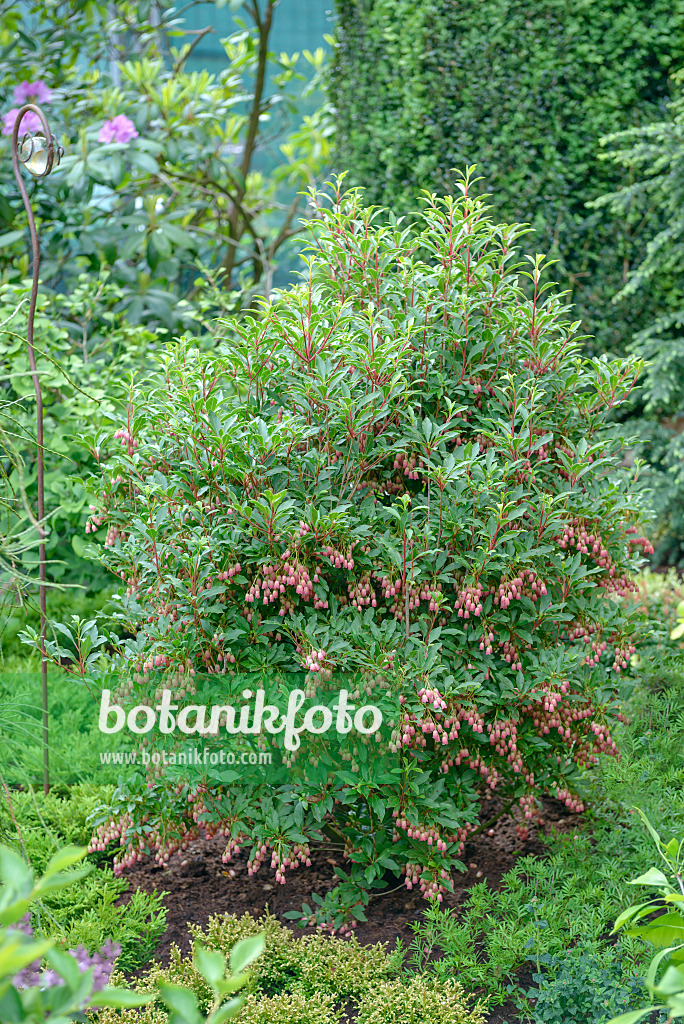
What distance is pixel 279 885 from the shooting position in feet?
8.02

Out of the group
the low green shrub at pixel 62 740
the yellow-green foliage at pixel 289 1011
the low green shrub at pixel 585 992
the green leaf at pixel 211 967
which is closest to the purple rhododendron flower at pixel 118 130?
the low green shrub at pixel 62 740

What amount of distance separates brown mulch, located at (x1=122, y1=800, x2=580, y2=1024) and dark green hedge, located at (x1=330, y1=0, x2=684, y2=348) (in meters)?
3.36

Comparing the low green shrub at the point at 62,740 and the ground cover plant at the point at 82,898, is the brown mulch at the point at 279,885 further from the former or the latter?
the low green shrub at the point at 62,740

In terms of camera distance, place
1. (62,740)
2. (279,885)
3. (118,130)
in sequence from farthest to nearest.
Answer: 1. (118,130)
2. (62,740)
3. (279,885)

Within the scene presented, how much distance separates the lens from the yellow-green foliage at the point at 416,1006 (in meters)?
1.81

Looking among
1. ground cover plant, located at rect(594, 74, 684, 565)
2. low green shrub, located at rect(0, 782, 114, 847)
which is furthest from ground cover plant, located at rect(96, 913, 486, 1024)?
ground cover plant, located at rect(594, 74, 684, 565)

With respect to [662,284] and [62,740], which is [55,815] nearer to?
[62,740]

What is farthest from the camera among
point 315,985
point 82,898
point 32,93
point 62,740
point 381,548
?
point 32,93

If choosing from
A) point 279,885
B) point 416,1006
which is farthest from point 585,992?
point 279,885

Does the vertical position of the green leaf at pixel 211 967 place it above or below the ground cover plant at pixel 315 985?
Result: above

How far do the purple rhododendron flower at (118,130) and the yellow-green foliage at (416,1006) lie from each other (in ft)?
14.3

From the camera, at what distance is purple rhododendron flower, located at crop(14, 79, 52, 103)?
15.7ft

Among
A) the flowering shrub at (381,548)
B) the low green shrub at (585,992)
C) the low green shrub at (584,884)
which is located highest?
the flowering shrub at (381,548)

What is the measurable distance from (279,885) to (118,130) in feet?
13.2
